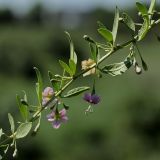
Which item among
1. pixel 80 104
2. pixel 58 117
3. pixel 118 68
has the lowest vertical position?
pixel 80 104

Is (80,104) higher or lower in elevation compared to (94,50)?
lower

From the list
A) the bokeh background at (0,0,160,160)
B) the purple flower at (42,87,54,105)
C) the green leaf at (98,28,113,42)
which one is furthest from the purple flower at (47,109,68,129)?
the bokeh background at (0,0,160,160)

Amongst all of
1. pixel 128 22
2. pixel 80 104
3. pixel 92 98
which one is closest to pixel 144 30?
pixel 128 22

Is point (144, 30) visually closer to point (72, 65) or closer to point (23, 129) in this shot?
point (72, 65)

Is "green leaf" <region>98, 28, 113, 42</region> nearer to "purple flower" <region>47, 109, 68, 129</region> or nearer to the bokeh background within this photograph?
"purple flower" <region>47, 109, 68, 129</region>

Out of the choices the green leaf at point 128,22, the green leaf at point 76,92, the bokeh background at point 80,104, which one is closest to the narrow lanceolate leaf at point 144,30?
the green leaf at point 128,22
